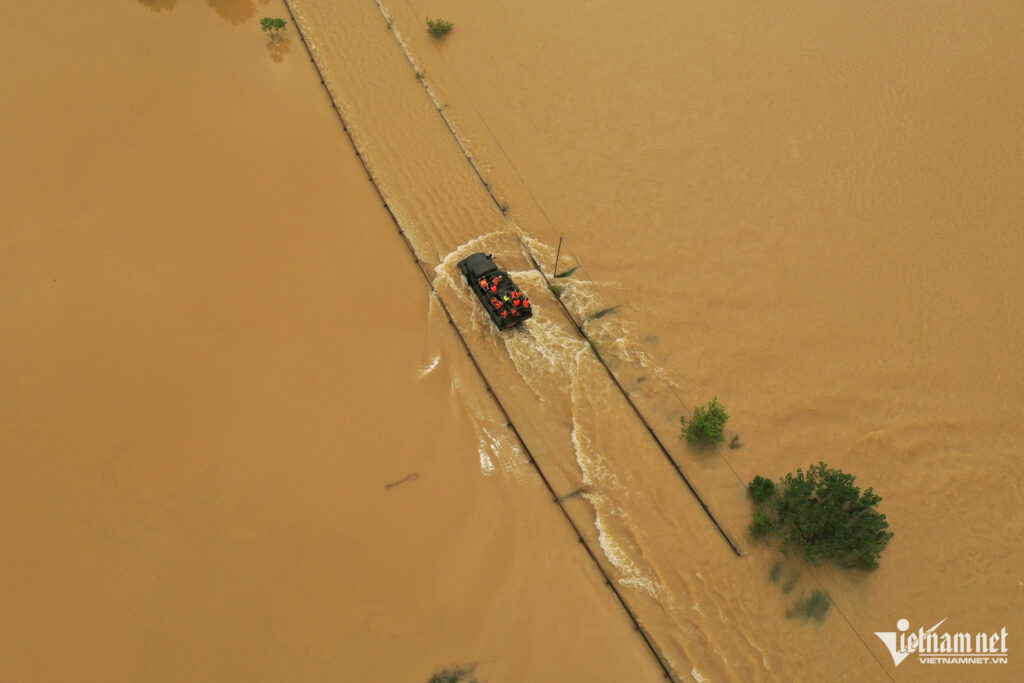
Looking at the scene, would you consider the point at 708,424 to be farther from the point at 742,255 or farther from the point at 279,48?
the point at 279,48

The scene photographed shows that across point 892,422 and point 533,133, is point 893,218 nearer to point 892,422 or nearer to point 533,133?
point 892,422

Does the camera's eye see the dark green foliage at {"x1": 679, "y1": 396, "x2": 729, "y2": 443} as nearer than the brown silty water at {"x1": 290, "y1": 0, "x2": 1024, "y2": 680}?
No

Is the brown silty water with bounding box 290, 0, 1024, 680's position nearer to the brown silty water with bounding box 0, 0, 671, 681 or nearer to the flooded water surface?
the flooded water surface

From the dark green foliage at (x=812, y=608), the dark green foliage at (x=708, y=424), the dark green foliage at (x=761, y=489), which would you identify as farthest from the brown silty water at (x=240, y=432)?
the dark green foliage at (x=761, y=489)

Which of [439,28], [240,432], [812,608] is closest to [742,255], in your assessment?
[812,608]

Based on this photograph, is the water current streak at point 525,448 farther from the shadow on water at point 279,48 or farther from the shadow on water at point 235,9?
the shadow on water at point 235,9

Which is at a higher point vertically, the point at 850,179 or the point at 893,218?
the point at 850,179

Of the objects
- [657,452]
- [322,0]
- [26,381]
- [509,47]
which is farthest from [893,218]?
[26,381]

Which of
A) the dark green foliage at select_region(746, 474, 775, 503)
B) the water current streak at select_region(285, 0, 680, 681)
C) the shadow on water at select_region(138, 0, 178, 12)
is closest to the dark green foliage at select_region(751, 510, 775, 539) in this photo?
the dark green foliage at select_region(746, 474, 775, 503)
